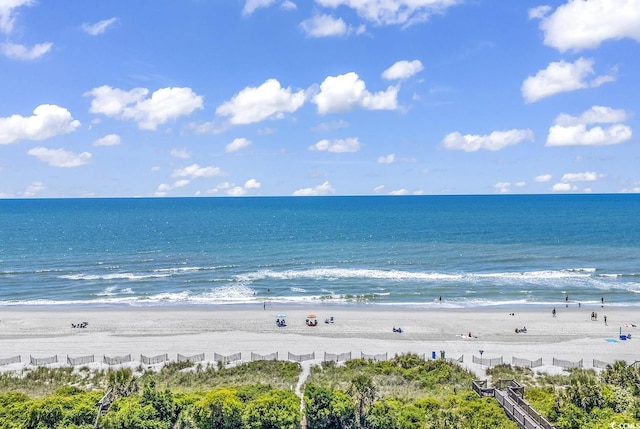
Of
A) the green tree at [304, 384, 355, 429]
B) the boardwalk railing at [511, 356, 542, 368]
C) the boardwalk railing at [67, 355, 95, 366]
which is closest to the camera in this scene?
the green tree at [304, 384, 355, 429]

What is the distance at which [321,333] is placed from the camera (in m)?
45.2

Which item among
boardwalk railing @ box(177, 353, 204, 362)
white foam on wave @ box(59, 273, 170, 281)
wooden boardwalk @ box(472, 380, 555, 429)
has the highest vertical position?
white foam on wave @ box(59, 273, 170, 281)

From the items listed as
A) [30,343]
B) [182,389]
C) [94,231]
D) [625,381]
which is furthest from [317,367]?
[94,231]

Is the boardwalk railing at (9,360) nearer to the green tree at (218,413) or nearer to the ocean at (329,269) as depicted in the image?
the ocean at (329,269)

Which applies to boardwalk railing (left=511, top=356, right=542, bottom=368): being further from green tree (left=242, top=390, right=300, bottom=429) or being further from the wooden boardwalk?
green tree (left=242, top=390, right=300, bottom=429)

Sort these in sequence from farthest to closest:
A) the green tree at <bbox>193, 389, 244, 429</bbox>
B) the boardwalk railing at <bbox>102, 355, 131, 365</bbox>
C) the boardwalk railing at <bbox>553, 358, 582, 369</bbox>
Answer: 1. the boardwalk railing at <bbox>102, 355, 131, 365</bbox>
2. the boardwalk railing at <bbox>553, 358, 582, 369</bbox>
3. the green tree at <bbox>193, 389, 244, 429</bbox>

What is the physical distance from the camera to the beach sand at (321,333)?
3969 centimetres

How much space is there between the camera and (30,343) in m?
42.4

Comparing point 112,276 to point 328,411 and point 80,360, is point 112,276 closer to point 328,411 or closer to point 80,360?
point 80,360

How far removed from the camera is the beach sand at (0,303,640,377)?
39.7 m

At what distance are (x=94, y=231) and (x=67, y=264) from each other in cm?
6177

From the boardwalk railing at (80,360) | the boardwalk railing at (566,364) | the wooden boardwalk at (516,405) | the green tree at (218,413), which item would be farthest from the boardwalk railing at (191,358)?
the boardwalk railing at (566,364)

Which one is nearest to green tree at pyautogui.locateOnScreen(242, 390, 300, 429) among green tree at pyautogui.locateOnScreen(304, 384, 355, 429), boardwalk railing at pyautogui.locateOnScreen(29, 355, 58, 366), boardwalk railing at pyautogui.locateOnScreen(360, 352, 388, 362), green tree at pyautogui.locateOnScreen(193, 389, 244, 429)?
green tree at pyautogui.locateOnScreen(193, 389, 244, 429)

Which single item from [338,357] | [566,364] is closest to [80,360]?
[338,357]
